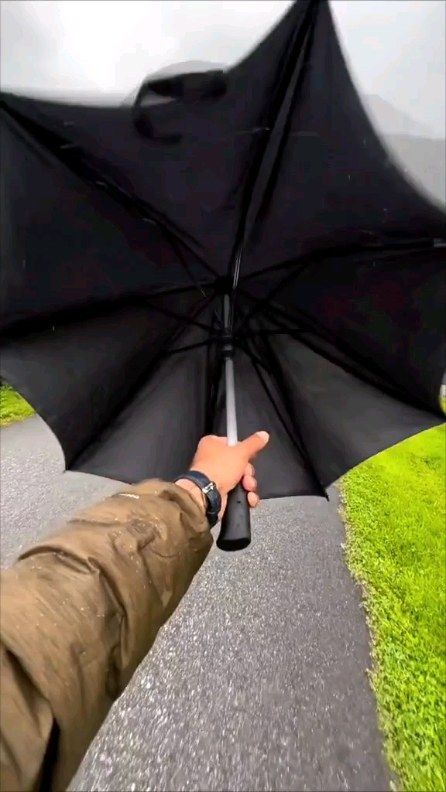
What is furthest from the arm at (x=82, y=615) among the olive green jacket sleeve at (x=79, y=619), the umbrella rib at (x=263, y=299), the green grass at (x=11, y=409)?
the green grass at (x=11, y=409)

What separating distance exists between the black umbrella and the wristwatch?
193 mm

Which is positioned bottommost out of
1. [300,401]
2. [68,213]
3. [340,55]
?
[300,401]

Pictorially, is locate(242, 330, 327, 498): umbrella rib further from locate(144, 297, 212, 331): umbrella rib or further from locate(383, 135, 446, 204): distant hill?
locate(383, 135, 446, 204): distant hill

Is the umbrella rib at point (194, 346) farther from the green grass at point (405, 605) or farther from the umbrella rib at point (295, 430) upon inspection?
the green grass at point (405, 605)

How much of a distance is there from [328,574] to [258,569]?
679mm

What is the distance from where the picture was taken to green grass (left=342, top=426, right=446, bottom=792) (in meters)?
2.41

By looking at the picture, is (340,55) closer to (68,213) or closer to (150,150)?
(150,150)

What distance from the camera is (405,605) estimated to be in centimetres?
356

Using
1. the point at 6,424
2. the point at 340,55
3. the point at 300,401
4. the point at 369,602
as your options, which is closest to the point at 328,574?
the point at 369,602

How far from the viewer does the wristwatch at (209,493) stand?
1.37 metres

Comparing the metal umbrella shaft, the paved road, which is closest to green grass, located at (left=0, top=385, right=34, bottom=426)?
the paved road

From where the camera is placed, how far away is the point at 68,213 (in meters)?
1.72

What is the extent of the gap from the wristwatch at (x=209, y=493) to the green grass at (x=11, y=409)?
6.92 m

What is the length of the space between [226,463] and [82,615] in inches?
32.6
